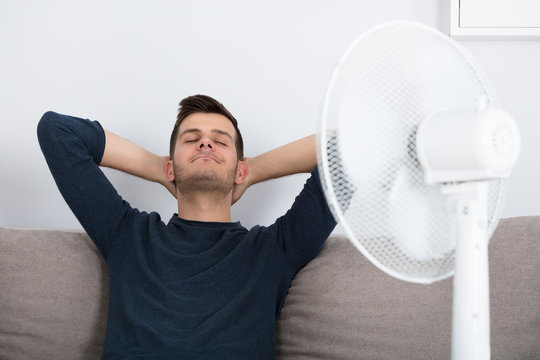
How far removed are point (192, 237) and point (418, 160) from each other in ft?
2.65

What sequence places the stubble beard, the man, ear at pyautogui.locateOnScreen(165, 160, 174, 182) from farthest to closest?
1. ear at pyautogui.locateOnScreen(165, 160, 174, 182)
2. the stubble beard
3. the man

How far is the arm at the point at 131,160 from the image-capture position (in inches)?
60.0

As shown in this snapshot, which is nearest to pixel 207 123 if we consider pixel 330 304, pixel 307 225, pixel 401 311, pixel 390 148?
pixel 307 225

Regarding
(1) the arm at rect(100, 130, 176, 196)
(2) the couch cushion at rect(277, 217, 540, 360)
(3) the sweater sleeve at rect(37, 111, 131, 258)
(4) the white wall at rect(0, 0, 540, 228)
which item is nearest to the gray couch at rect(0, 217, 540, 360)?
(2) the couch cushion at rect(277, 217, 540, 360)

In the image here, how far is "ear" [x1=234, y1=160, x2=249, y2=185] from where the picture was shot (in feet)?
5.18

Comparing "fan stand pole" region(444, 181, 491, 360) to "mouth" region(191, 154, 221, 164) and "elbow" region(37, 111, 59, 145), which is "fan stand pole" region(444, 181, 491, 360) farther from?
"elbow" region(37, 111, 59, 145)

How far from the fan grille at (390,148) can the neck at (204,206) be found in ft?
2.54

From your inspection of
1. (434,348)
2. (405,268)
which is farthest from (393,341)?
(405,268)

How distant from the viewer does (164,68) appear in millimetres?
1852

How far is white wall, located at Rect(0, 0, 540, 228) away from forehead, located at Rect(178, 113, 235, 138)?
0.25 m

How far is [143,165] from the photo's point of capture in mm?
1568

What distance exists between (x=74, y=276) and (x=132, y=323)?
29 cm

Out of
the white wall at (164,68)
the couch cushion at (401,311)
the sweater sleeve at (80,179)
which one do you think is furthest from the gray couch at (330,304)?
the white wall at (164,68)

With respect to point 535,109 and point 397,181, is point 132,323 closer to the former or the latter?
point 397,181
